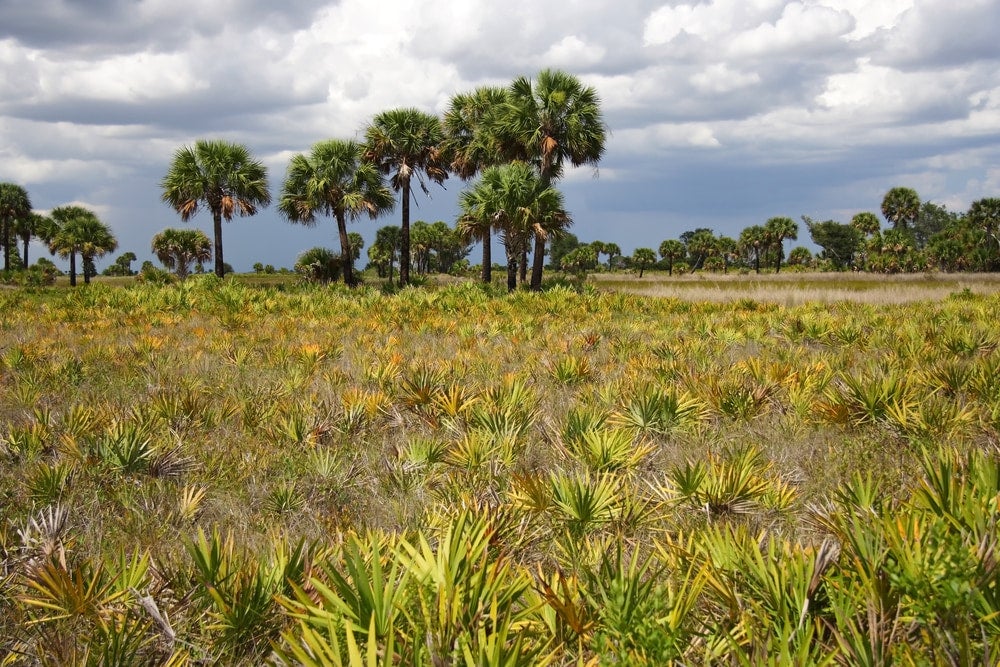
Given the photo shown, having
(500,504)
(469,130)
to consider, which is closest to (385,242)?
(469,130)

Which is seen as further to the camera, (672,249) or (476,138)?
(672,249)

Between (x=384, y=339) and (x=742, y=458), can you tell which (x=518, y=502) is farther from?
(x=384, y=339)

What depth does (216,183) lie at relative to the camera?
32.0m

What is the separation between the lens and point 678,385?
6.57m

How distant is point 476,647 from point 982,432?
4.83m

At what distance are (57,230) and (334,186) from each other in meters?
34.0

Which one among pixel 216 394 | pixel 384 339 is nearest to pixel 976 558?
pixel 216 394

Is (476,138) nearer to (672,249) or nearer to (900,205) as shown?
(672,249)

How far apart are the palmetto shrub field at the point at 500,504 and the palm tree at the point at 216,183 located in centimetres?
2399

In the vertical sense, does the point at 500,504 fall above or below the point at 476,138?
below

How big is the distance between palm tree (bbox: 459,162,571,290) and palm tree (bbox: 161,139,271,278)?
12262 millimetres

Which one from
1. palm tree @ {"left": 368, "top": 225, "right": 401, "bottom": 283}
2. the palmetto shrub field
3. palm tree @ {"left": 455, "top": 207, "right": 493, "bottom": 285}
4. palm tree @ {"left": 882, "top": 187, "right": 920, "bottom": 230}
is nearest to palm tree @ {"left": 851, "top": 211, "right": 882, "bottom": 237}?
palm tree @ {"left": 882, "top": 187, "right": 920, "bottom": 230}

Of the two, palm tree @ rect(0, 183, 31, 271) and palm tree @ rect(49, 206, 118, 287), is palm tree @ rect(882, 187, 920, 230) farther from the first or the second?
palm tree @ rect(0, 183, 31, 271)

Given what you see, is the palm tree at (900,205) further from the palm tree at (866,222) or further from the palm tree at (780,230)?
the palm tree at (780,230)
